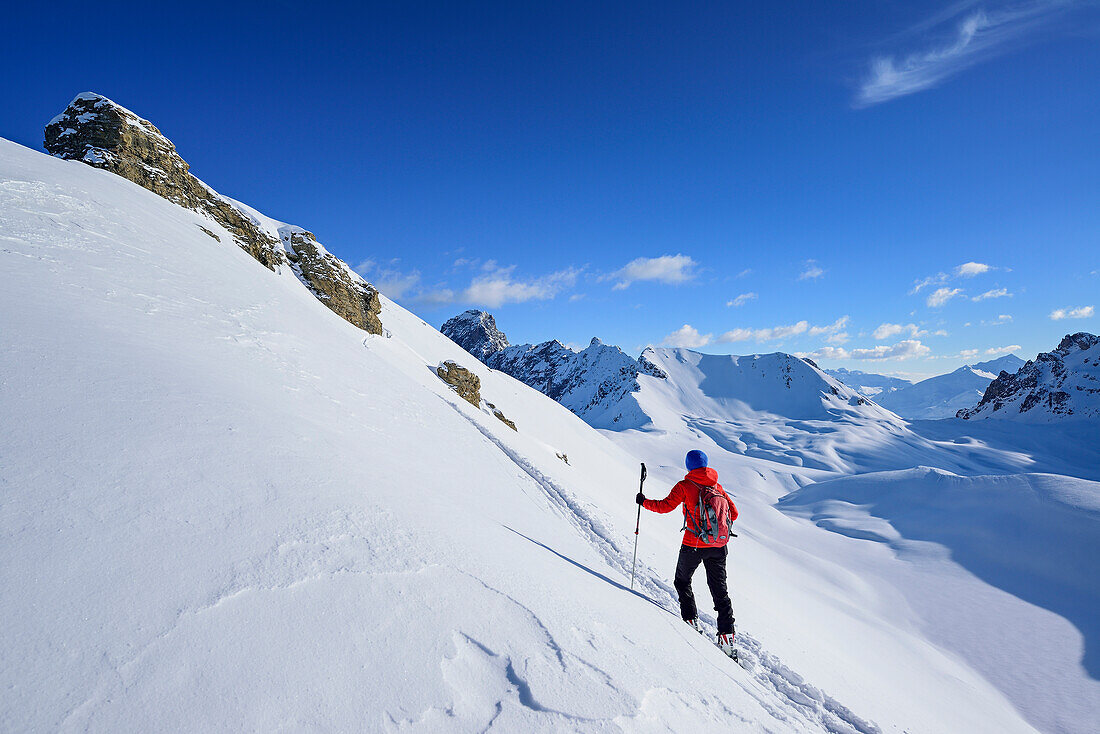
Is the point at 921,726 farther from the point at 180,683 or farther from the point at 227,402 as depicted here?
the point at 227,402

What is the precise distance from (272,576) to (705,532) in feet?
16.8

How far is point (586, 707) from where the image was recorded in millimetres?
3027

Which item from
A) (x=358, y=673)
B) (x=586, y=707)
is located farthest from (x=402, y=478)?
(x=586, y=707)

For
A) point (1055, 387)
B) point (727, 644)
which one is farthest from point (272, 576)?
point (1055, 387)

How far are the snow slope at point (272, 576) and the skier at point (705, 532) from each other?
0.63 metres

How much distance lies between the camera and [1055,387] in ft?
514

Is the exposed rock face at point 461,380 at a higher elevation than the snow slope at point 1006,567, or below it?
higher

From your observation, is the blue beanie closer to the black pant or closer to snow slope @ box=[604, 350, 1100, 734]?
the black pant

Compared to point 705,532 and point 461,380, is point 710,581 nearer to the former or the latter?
point 705,532

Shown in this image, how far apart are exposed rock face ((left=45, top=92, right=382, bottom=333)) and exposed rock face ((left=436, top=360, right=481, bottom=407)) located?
8.03 metres

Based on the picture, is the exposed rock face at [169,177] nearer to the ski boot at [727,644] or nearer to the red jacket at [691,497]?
the red jacket at [691,497]

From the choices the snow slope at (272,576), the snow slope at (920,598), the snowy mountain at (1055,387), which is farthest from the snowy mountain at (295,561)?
the snowy mountain at (1055,387)

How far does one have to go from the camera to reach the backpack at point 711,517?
5.90 metres

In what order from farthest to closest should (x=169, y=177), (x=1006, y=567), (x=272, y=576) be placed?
(x=1006, y=567) < (x=169, y=177) < (x=272, y=576)
